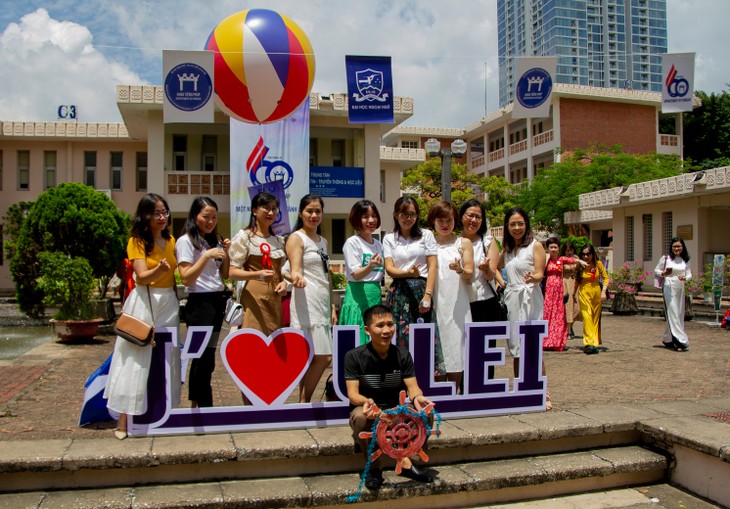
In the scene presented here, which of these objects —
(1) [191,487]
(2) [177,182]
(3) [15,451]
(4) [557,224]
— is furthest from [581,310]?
(4) [557,224]

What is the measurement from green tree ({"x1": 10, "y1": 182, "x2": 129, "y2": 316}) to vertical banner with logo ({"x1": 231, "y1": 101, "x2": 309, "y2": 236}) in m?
6.21

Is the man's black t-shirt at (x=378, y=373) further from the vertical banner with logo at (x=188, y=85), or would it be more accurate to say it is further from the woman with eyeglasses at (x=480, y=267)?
the vertical banner with logo at (x=188, y=85)

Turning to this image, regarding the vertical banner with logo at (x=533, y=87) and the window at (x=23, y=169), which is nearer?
the vertical banner with logo at (x=533, y=87)

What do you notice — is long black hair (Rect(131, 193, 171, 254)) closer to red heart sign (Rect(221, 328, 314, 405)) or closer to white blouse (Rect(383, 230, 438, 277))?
red heart sign (Rect(221, 328, 314, 405))

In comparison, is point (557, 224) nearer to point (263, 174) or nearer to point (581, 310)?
point (263, 174)

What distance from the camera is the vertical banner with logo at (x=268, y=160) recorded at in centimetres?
1853

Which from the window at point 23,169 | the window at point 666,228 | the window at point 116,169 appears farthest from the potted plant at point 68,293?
the window at point 666,228

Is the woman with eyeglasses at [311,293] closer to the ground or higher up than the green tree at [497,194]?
closer to the ground

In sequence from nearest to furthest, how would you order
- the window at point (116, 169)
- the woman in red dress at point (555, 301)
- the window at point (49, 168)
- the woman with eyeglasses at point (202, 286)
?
the woman with eyeglasses at point (202, 286) < the woman in red dress at point (555, 301) < the window at point (49, 168) < the window at point (116, 169)

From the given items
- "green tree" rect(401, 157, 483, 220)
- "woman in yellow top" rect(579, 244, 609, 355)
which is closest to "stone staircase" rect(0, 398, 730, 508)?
"woman in yellow top" rect(579, 244, 609, 355)

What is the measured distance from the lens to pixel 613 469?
14.6ft

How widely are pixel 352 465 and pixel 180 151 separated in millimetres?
20444

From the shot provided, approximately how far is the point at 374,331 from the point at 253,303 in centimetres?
112

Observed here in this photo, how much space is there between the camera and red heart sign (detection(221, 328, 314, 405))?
4.51m
